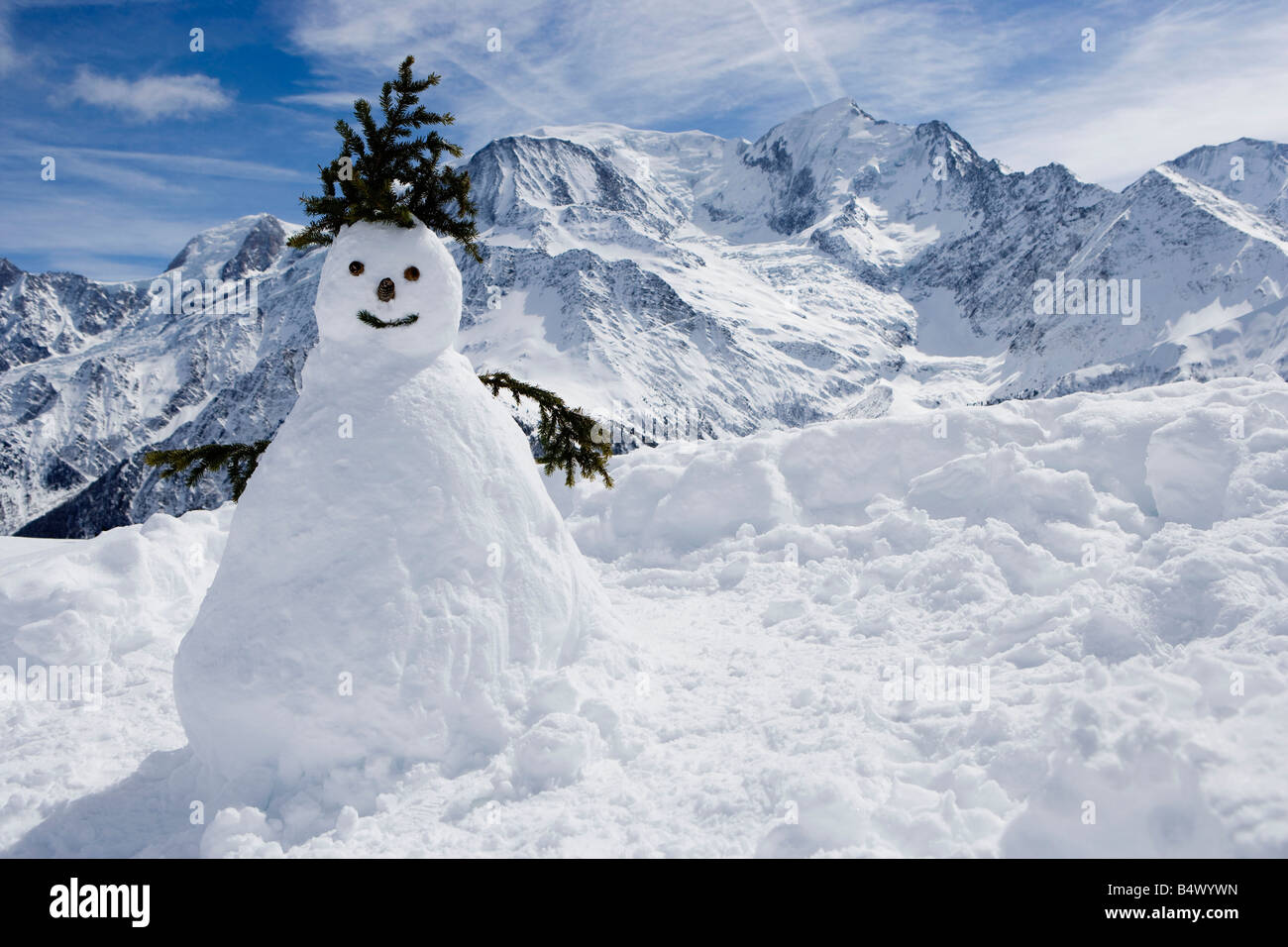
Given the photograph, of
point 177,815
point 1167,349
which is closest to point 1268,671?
point 177,815

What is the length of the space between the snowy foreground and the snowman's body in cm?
40

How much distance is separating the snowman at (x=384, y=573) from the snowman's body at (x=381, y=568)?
13 mm

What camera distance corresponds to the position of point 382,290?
5.81m

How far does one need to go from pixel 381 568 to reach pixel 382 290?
2090 millimetres

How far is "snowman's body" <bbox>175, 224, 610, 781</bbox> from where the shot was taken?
5.02m

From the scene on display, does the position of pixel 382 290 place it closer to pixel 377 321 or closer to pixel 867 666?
pixel 377 321

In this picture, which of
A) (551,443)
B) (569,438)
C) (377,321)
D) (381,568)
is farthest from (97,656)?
(569,438)

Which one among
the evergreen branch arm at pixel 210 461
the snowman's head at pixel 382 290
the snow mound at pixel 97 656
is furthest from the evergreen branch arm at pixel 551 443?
the snow mound at pixel 97 656

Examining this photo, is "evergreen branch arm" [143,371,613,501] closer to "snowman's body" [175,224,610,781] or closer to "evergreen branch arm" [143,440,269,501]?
"evergreen branch arm" [143,440,269,501]

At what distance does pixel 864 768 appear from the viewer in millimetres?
4770

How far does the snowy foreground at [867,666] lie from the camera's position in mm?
4176

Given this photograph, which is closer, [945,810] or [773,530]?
[945,810]

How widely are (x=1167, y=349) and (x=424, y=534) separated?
20044 cm
